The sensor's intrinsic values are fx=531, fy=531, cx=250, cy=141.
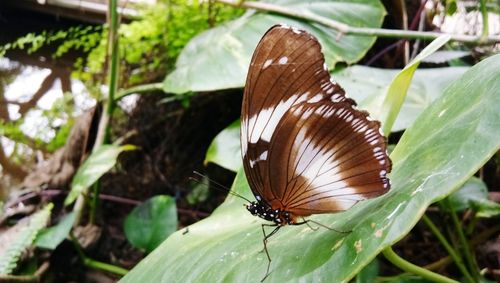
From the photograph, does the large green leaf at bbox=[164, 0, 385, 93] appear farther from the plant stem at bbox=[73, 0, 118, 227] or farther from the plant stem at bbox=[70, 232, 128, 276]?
the plant stem at bbox=[70, 232, 128, 276]

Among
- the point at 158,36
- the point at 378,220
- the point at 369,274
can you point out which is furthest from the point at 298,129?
the point at 158,36

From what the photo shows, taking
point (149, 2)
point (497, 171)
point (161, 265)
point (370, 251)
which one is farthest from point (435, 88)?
point (149, 2)

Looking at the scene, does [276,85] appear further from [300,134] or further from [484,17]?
[484,17]

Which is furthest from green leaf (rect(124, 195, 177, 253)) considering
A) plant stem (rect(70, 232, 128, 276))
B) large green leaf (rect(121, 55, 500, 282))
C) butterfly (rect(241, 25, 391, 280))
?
butterfly (rect(241, 25, 391, 280))

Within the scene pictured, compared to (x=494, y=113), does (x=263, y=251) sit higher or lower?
lower

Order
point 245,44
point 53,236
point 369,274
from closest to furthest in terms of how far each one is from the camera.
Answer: point 369,274, point 53,236, point 245,44

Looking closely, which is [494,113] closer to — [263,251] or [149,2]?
[263,251]
